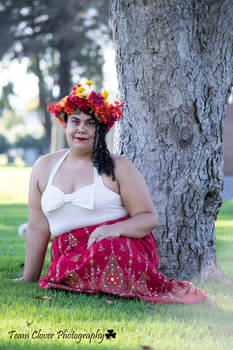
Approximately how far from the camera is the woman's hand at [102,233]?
3.78 m

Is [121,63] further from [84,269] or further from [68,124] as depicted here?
[84,269]

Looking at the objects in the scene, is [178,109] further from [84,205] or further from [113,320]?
[113,320]

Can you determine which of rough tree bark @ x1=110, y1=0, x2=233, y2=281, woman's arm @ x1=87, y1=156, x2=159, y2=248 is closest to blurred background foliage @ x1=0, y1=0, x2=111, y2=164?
rough tree bark @ x1=110, y1=0, x2=233, y2=281

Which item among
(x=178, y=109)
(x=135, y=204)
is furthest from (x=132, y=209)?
(x=178, y=109)

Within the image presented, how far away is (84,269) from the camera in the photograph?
380cm

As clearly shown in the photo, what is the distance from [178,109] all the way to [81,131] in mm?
998

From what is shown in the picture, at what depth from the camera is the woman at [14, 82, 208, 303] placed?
3.75 m

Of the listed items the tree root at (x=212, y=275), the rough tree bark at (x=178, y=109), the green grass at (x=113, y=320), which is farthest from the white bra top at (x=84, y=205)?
the tree root at (x=212, y=275)

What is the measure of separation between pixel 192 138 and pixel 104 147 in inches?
36.5

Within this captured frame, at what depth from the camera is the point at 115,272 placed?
3738mm

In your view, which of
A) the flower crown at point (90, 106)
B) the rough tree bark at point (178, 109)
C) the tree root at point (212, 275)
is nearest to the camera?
the flower crown at point (90, 106)

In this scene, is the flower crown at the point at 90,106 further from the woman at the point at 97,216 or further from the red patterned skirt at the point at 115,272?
the red patterned skirt at the point at 115,272

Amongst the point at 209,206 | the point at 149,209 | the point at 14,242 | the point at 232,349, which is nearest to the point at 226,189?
the point at 14,242

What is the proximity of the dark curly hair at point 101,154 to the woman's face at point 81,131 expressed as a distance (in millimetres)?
36
